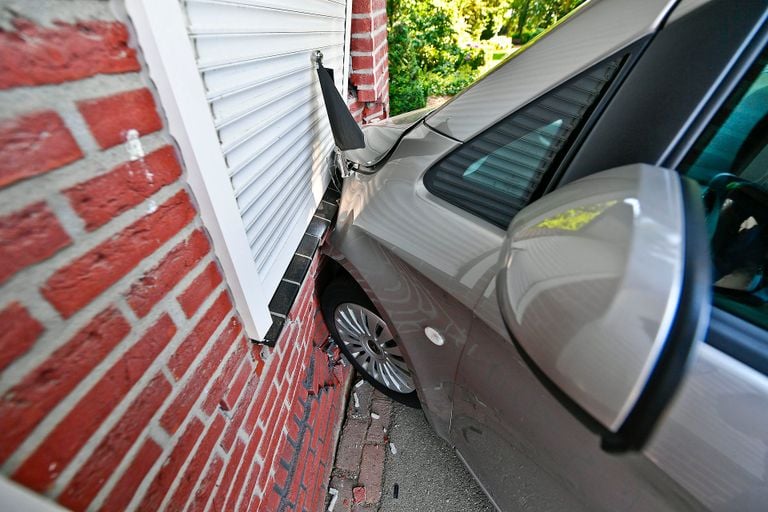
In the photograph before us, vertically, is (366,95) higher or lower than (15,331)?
lower

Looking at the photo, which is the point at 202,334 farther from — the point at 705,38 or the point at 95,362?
the point at 705,38

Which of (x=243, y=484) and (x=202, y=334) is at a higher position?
→ (x=202, y=334)

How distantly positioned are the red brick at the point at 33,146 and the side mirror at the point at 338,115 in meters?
1.36

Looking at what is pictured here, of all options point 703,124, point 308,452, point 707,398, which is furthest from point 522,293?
point 308,452

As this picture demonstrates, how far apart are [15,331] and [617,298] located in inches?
34.2

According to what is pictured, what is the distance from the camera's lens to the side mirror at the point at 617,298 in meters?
0.52

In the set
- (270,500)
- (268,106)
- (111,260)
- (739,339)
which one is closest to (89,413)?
(111,260)

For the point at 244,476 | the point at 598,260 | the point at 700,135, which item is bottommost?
the point at 244,476

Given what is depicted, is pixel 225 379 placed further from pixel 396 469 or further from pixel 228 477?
pixel 396 469

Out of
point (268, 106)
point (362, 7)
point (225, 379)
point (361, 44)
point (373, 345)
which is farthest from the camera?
point (361, 44)

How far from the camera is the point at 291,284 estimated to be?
1515mm

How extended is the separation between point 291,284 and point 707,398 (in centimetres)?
133

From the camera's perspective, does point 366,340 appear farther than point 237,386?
Yes

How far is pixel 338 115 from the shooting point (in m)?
1.79
